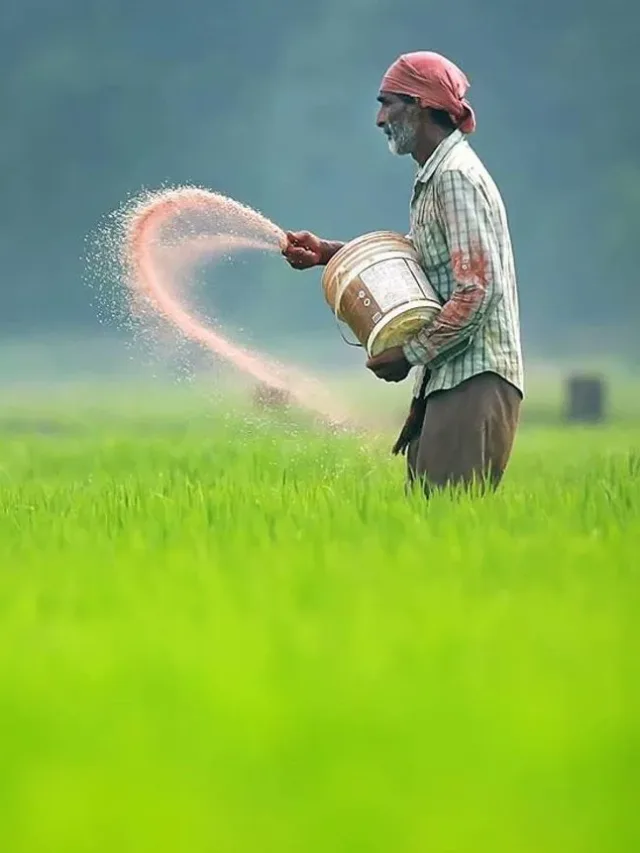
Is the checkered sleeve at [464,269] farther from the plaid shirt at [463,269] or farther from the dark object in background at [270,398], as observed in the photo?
the dark object in background at [270,398]

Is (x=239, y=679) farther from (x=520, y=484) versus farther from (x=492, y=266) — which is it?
(x=520, y=484)

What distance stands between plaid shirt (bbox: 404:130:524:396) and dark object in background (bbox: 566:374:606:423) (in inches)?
148

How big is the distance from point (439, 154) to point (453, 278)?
0.18 m

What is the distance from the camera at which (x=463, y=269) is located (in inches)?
100.0

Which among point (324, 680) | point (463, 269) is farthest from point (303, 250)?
point (324, 680)

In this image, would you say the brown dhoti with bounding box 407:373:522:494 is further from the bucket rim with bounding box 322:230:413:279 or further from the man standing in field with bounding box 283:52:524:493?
the bucket rim with bounding box 322:230:413:279

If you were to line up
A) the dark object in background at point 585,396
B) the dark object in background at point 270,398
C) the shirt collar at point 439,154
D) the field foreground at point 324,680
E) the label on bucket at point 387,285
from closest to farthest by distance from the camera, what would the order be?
the field foreground at point 324,680 < the label on bucket at point 387,285 < the shirt collar at point 439,154 < the dark object in background at point 270,398 < the dark object in background at point 585,396

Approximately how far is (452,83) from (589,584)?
35.9 inches

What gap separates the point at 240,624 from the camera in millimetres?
1786

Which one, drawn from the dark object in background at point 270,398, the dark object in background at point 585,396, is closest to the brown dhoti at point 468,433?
the dark object in background at point 270,398

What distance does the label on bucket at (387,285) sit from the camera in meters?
2.50

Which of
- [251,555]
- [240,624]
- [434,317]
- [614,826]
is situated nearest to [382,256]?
[434,317]

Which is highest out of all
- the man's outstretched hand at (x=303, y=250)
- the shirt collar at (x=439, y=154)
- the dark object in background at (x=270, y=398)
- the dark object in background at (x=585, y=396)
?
the dark object in background at (x=585, y=396)

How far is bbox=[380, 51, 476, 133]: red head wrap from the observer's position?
2.58 meters
